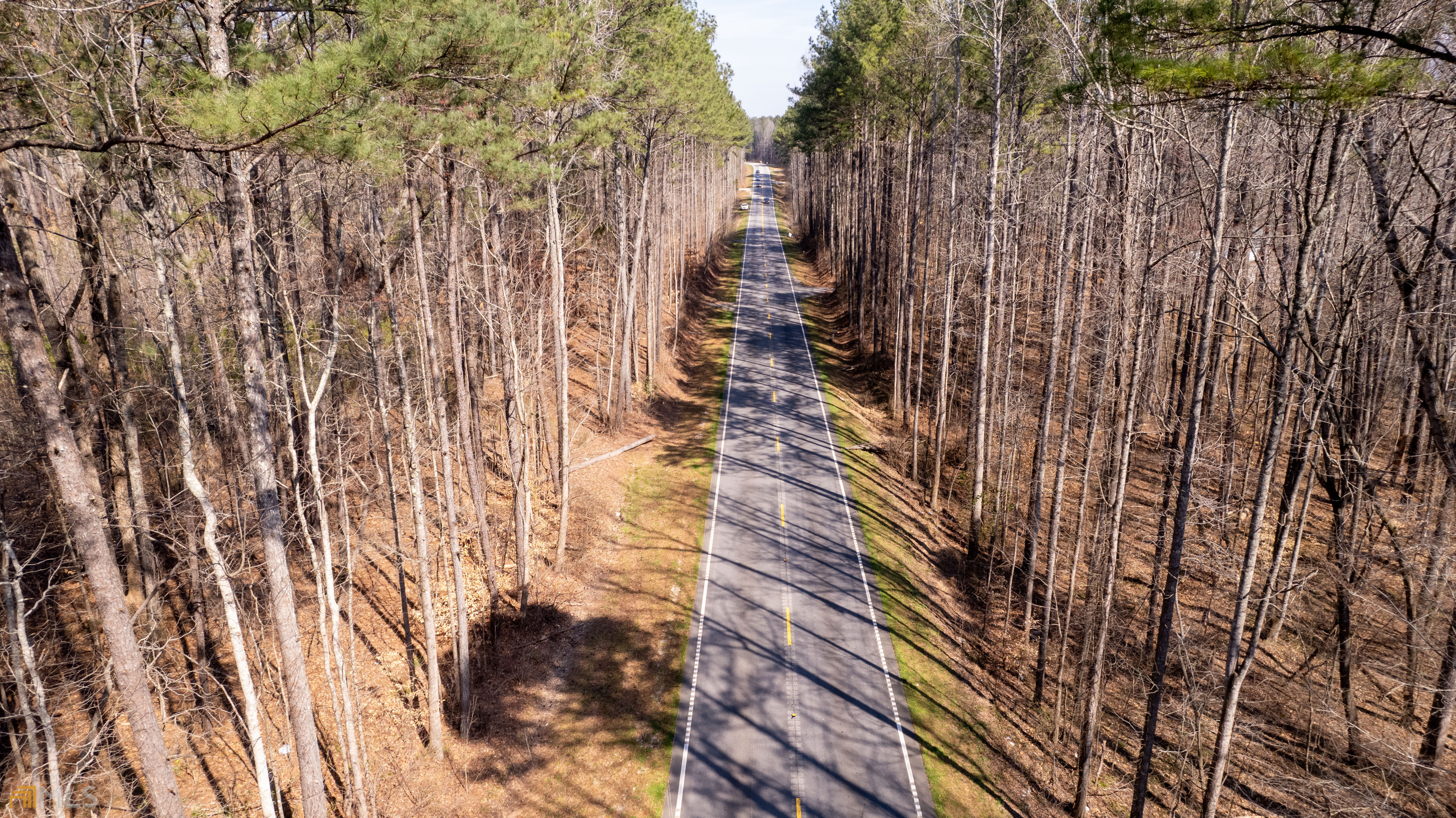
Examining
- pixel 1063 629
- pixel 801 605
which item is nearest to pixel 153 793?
pixel 801 605

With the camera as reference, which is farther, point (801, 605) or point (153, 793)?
point (801, 605)

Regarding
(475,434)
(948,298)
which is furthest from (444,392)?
(948,298)

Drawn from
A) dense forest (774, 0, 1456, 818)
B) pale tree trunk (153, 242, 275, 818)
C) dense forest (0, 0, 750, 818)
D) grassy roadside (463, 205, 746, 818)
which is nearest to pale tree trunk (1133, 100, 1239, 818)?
dense forest (774, 0, 1456, 818)

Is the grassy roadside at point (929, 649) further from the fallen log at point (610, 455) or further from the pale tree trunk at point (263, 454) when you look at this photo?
the pale tree trunk at point (263, 454)

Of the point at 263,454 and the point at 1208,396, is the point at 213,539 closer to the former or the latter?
the point at 263,454

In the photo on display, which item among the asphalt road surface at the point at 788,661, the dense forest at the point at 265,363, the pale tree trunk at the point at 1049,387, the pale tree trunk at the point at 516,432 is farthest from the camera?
the pale tree trunk at the point at 516,432

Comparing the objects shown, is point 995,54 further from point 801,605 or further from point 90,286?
point 90,286

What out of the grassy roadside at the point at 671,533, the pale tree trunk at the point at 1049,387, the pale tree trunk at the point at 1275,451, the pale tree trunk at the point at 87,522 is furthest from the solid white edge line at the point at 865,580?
the pale tree trunk at the point at 87,522
